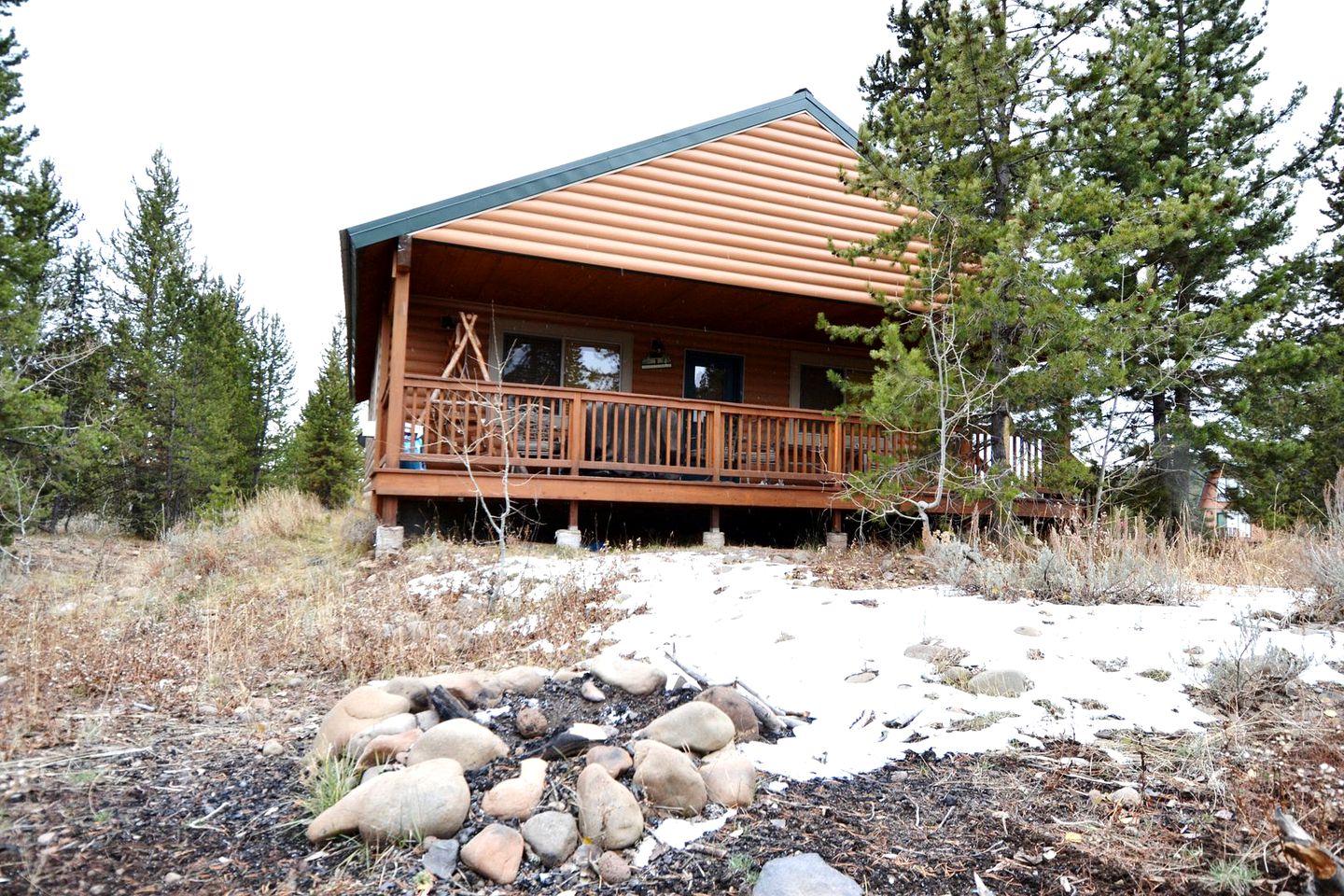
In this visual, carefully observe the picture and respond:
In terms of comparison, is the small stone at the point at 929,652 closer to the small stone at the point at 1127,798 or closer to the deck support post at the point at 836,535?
the small stone at the point at 1127,798

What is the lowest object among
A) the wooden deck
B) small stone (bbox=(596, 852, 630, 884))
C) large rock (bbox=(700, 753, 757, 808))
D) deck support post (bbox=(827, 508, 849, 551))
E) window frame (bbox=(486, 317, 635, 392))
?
small stone (bbox=(596, 852, 630, 884))

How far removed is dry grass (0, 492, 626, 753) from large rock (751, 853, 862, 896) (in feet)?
8.39

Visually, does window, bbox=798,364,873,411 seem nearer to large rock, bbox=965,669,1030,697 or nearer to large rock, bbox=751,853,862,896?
large rock, bbox=965,669,1030,697

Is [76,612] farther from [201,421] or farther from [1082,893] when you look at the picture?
[201,421]

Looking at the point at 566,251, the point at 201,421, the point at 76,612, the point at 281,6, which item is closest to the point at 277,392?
the point at 201,421

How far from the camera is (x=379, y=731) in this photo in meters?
3.06

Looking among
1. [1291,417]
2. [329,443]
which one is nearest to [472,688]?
[1291,417]

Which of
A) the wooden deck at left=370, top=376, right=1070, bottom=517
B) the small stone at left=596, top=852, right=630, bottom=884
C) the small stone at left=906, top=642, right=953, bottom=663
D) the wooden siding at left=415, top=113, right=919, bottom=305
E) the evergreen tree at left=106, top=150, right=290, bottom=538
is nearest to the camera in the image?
the small stone at left=596, top=852, right=630, bottom=884

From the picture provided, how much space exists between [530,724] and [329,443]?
73.1ft

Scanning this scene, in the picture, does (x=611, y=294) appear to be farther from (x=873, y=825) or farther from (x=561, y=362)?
(x=873, y=825)

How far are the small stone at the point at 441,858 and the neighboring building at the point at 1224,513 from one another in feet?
43.5

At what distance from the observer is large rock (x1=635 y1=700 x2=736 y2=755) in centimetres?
301

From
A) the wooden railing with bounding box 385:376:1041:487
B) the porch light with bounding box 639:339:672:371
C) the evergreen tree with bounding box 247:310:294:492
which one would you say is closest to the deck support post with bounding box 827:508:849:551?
the wooden railing with bounding box 385:376:1041:487

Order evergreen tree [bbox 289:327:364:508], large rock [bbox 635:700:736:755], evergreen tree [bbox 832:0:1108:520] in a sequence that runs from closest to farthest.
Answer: large rock [bbox 635:700:736:755] → evergreen tree [bbox 832:0:1108:520] → evergreen tree [bbox 289:327:364:508]
